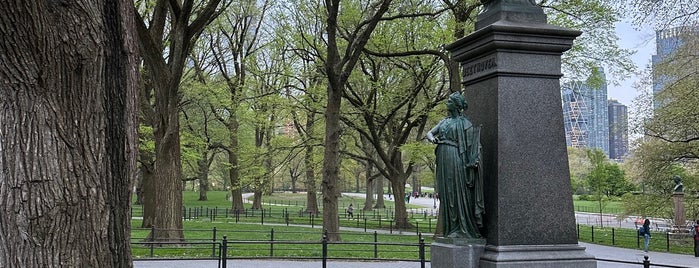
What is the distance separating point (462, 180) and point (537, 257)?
1.10 m

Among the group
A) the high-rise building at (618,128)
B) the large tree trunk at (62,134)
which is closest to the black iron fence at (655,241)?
the high-rise building at (618,128)

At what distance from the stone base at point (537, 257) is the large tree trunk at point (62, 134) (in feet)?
12.1

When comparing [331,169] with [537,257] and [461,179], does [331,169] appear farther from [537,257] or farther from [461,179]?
[537,257]

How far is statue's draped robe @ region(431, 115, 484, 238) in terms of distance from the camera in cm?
630

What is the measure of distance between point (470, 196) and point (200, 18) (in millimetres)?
11387

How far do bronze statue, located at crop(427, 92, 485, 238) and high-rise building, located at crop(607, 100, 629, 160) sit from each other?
78.4ft

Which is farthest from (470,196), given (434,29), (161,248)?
(434,29)

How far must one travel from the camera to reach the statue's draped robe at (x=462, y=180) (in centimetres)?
630

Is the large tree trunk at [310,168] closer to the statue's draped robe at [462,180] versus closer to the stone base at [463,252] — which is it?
the statue's draped robe at [462,180]

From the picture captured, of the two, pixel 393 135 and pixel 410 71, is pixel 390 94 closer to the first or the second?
pixel 410 71

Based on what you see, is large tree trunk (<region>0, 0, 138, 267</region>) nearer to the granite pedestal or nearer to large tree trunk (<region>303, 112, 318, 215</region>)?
the granite pedestal

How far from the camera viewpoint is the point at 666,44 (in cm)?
2223

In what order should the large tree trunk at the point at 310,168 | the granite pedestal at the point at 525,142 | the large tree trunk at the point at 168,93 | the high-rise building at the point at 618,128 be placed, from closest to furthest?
the granite pedestal at the point at 525,142
the large tree trunk at the point at 168,93
the high-rise building at the point at 618,128
the large tree trunk at the point at 310,168

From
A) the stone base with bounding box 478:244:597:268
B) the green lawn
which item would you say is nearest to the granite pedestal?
the stone base with bounding box 478:244:597:268
